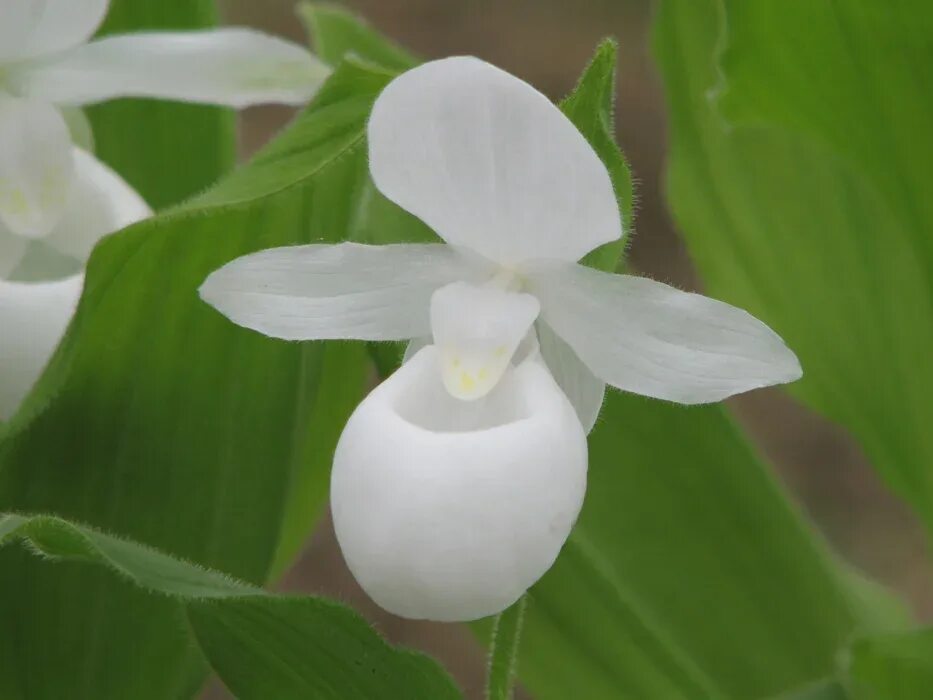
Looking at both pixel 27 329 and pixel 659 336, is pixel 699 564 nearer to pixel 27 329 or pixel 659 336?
pixel 659 336

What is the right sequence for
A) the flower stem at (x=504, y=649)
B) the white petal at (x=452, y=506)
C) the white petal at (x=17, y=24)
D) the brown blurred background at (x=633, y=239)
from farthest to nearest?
the brown blurred background at (x=633, y=239) < the white petal at (x=17, y=24) < the flower stem at (x=504, y=649) < the white petal at (x=452, y=506)

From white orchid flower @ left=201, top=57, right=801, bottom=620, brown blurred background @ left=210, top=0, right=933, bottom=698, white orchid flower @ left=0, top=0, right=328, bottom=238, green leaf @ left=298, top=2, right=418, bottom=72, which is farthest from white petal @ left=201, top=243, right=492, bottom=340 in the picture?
brown blurred background @ left=210, top=0, right=933, bottom=698

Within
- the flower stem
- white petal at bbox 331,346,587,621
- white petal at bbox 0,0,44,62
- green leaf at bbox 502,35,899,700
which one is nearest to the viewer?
white petal at bbox 331,346,587,621

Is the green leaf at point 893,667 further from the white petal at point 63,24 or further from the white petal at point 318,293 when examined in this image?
the white petal at point 63,24

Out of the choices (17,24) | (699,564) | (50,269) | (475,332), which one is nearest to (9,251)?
(50,269)

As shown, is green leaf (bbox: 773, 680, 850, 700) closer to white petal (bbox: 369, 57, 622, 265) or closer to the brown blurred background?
white petal (bbox: 369, 57, 622, 265)

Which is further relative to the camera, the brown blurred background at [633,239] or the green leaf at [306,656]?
the brown blurred background at [633,239]

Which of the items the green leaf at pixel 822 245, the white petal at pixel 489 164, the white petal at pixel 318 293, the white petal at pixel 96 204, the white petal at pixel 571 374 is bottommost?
the green leaf at pixel 822 245

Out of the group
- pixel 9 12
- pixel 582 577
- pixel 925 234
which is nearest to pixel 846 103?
pixel 925 234

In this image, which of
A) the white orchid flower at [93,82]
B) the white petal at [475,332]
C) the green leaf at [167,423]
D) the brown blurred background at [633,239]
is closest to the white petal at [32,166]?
the white orchid flower at [93,82]
